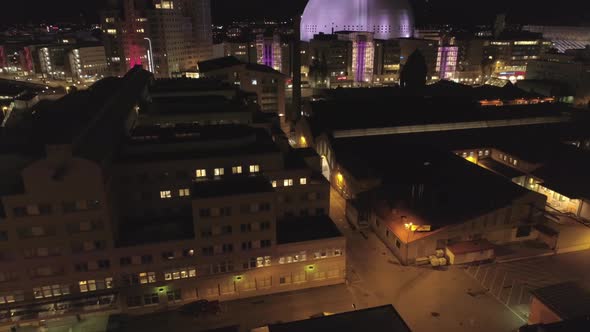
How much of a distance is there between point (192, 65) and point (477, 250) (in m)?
123

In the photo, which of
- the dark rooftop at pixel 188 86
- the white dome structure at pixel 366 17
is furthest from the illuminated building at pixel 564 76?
the dark rooftop at pixel 188 86

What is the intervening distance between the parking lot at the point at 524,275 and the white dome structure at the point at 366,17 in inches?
4871

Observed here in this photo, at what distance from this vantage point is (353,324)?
29266 millimetres

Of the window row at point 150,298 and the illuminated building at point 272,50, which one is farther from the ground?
the illuminated building at point 272,50

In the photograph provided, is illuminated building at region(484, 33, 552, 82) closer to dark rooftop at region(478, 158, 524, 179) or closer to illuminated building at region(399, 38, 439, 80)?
illuminated building at region(399, 38, 439, 80)

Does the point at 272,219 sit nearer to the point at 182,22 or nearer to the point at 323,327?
the point at 323,327

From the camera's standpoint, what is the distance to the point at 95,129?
45.1 m

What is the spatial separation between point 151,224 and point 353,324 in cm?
2256

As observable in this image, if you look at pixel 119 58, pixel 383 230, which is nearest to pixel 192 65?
pixel 119 58

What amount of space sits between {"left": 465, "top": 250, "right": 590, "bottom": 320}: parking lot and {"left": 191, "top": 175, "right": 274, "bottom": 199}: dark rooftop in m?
23.7

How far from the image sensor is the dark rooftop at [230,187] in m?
38.7

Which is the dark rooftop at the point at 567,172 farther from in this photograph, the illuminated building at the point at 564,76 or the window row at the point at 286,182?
the illuminated building at the point at 564,76

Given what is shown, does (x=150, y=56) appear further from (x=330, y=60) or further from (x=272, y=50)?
(x=330, y=60)

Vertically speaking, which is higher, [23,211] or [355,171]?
[23,211]
